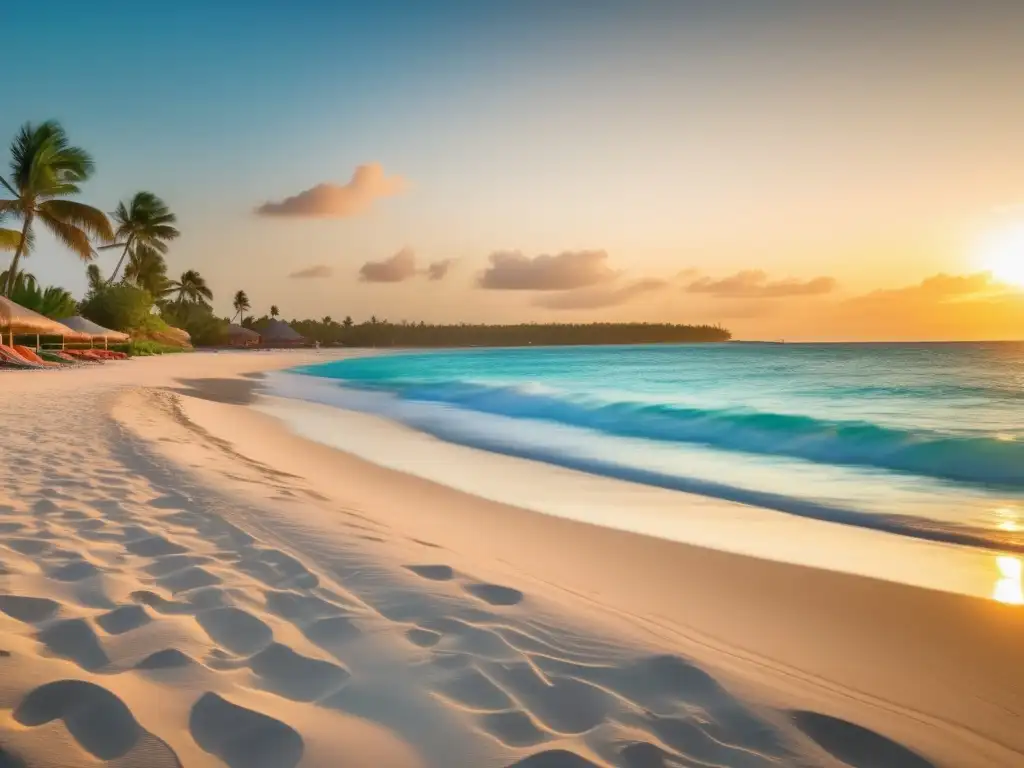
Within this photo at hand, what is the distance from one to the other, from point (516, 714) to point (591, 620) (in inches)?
37.7

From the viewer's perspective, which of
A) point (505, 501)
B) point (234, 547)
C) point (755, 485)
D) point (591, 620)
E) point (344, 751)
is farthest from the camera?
point (755, 485)

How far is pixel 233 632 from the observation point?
2617 mm

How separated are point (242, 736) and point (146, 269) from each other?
6853 centimetres

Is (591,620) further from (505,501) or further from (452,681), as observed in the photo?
(505,501)

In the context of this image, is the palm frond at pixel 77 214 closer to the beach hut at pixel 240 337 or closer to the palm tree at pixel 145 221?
the palm tree at pixel 145 221

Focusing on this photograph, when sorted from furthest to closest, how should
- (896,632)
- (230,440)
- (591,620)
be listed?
(230,440) → (896,632) → (591,620)

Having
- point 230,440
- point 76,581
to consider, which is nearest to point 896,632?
point 76,581

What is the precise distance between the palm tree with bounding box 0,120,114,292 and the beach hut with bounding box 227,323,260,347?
4686 centimetres

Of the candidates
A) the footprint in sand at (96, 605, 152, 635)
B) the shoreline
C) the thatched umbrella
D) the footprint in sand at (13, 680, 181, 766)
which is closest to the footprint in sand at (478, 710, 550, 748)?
the footprint in sand at (13, 680, 181, 766)

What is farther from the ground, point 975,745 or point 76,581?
point 76,581

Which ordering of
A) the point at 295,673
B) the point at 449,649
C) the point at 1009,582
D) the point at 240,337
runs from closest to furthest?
the point at 295,673
the point at 449,649
the point at 1009,582
the point at 240,337

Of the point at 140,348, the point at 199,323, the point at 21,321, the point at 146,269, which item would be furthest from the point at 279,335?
the point at 21,321

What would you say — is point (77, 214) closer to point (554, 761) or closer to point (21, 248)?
point (21, 248)

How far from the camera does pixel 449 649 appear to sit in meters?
2.58
